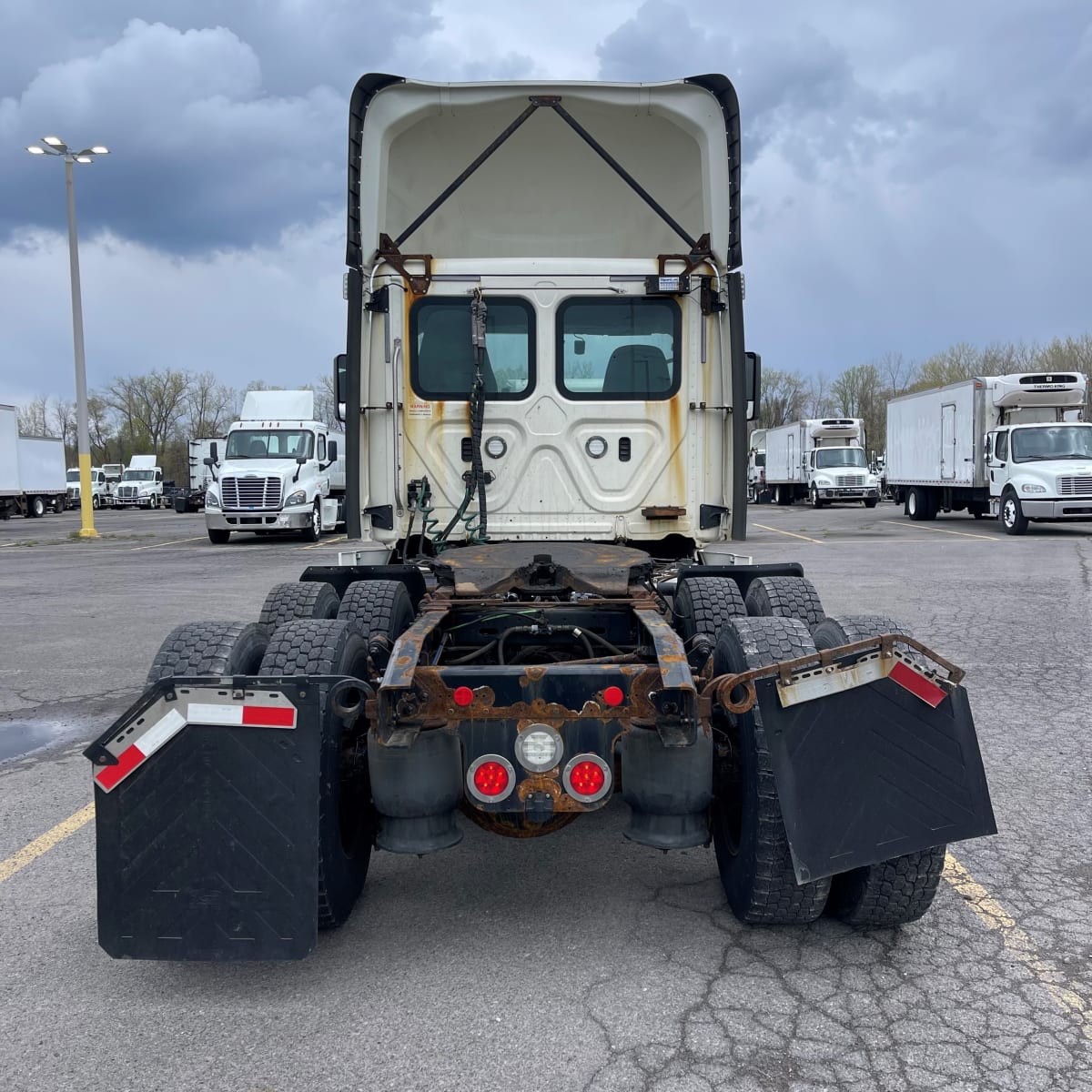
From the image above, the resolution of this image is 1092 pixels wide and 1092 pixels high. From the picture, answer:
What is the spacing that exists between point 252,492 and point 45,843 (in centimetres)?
1742

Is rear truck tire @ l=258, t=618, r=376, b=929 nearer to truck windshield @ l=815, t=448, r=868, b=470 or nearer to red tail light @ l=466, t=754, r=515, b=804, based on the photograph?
red tail light @ l=466, t=754, r=515, b=804

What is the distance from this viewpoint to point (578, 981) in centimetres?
308

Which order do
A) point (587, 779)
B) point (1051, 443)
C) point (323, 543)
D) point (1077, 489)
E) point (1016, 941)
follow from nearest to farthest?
point (587, 779)
point (1016, 941)
point (1077, 489)
point (1051, 443)
point (323, 543)

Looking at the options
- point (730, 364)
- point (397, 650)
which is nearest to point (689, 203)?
point (730, 364)

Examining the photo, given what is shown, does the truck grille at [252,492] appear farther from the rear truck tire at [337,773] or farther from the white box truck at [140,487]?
the white box truck at [140,487]

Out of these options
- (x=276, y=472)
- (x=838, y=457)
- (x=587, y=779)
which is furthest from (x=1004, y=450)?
(x=587, y=779)

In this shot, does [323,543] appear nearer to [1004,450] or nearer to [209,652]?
[1004,450]

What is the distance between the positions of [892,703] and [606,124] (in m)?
4.23

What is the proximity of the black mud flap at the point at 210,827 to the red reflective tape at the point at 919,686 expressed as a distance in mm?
1792

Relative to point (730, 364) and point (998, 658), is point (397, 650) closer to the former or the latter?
point (730, 364)

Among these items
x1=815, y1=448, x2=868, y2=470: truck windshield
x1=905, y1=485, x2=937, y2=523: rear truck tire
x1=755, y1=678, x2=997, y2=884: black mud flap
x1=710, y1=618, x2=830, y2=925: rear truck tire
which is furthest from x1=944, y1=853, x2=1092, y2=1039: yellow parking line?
x1=815, y1=448, x2=868, y2=470: truck windshield

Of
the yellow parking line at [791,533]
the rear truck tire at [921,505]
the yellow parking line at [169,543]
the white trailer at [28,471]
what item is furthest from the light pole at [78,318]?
the rear truck tire at [921,505]

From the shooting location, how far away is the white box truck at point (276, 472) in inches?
829

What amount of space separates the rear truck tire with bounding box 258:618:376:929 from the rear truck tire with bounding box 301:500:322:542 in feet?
61.0
